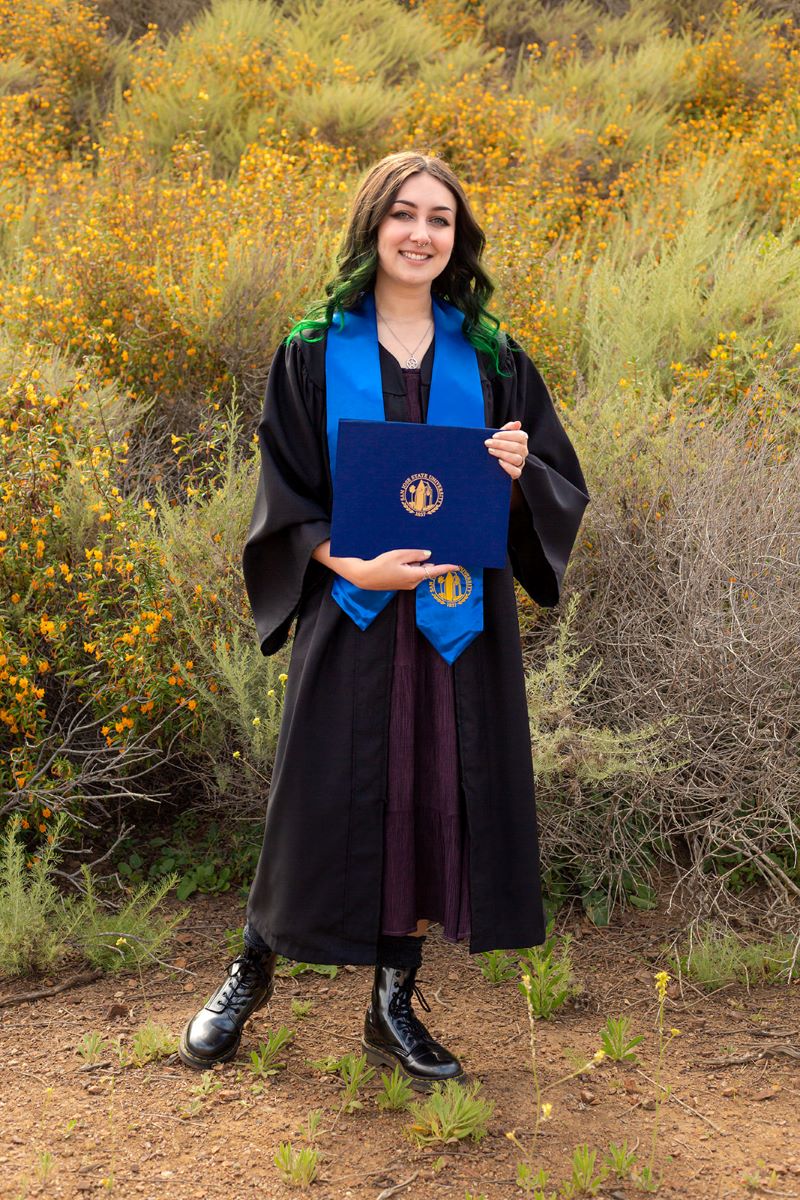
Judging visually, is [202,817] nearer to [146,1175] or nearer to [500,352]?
[146,1175]

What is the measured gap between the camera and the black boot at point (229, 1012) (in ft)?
9.00

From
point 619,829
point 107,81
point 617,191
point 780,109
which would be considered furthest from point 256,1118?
point 107,81

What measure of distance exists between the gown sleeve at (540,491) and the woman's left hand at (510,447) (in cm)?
13

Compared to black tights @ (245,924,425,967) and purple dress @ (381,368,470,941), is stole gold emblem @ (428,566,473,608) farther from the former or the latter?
black tights @ (245,924,425,967)

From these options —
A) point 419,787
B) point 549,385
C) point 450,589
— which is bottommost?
point 419,787

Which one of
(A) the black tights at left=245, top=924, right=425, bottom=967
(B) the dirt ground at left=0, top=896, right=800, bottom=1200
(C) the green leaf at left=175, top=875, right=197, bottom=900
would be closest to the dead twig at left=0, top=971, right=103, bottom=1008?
(B) the dirt ground at left=0, top=896, right=800, bottom=1200

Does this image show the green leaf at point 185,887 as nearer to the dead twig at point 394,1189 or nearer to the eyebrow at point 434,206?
the dead twig at point 394,1189

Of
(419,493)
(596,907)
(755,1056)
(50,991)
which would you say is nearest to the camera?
(419,493)

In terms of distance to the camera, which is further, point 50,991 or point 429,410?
point 50,991

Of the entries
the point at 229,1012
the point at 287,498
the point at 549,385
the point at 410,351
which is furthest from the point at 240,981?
the point at 549,385

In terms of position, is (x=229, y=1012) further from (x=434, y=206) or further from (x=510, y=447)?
(x=434, y=206)

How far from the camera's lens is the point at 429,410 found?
2498 millimetres

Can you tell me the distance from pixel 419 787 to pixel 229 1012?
75cm

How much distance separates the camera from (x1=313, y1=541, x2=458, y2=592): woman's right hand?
2346 mm
